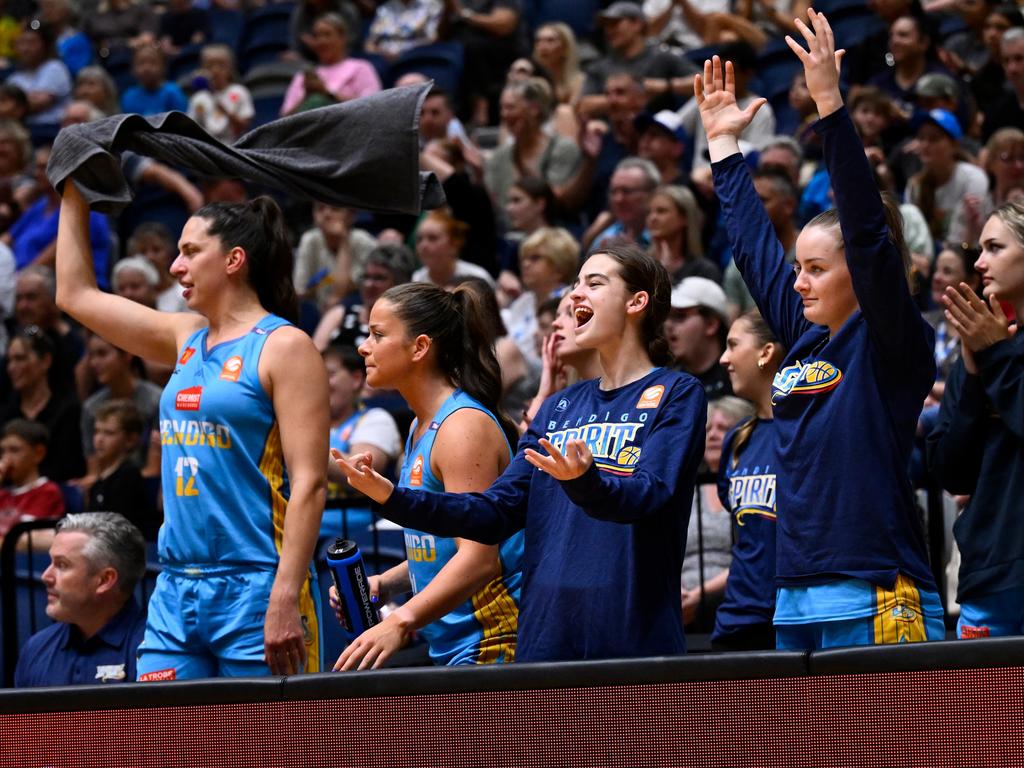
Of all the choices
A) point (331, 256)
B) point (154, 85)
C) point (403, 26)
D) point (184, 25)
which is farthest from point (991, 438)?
point (184, 25)

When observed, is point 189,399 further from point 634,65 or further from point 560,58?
point 560,58

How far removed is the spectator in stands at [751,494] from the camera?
15.2 feet

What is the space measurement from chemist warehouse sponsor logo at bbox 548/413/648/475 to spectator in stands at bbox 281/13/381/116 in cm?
836

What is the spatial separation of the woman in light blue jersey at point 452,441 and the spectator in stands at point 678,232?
143 inches

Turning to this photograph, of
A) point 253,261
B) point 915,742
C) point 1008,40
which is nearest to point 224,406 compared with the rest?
point 253,261

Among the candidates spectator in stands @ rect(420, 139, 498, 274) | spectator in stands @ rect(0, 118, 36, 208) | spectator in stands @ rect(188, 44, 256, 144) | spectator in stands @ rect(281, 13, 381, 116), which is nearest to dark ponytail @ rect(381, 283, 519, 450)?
spectator in stands @ rect(420, 139, 498, 274)

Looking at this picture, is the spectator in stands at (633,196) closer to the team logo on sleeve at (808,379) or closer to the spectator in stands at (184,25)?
the team logo on sleeve at (808,379)

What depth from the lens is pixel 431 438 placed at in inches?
166

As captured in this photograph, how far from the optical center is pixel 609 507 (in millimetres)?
3318

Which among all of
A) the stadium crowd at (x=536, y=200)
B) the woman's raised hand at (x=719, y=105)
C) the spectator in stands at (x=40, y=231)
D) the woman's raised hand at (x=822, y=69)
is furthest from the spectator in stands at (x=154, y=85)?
the woman's raised hand at (x=822, y=69)

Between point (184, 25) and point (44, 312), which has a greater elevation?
point (184, 25)

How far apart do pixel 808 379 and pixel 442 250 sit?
18.3ft

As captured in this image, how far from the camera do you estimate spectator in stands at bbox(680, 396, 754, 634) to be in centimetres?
604

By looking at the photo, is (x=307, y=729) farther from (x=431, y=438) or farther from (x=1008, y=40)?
(x=1008, y=40)
